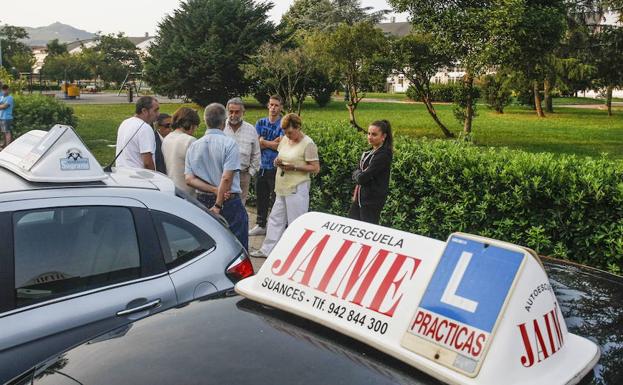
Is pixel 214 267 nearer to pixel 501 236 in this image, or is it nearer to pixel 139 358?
pixel 139 358

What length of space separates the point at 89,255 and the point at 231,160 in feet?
7.64


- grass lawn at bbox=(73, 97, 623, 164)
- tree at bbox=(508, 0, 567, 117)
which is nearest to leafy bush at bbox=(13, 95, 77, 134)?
grass lawn at bbox=(73, 97, 623, 164)

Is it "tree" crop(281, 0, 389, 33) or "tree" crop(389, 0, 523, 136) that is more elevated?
"tree" crop(281, 0, 389, 33)

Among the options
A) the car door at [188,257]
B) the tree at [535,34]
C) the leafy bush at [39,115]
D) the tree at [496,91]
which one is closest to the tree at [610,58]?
the tree at [496,91]

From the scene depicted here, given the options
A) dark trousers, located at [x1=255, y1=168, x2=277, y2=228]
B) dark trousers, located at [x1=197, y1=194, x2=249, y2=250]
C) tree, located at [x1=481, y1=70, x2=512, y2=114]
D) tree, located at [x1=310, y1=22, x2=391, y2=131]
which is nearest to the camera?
dark trousers, located at [x1=197, y1=194, x2=249, y2=250]

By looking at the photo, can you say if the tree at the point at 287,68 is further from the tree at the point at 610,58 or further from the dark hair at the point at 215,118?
the tree at the point at 610,58

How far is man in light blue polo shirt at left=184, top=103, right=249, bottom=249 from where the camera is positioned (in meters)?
5.42

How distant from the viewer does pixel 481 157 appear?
6.59m

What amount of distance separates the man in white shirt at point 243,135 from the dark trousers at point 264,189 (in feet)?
1.92

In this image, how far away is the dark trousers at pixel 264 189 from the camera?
26.7 ft

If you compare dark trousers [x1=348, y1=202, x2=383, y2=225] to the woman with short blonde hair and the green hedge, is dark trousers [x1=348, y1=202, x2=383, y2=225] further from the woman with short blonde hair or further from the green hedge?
the green hedge

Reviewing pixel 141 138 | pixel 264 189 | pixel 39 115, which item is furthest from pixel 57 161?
pixel 39 115

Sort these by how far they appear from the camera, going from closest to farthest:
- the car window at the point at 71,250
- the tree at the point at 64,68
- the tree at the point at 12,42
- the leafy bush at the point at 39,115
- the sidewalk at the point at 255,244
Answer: the car window at the point at 71,250
the sidewalk at the point at 255,244
the leafy bush at the point at 39,115
the tree at the point at 12,42
the tree at the point at 64,68

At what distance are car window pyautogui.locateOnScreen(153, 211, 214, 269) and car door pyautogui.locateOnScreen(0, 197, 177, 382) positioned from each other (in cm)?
5
